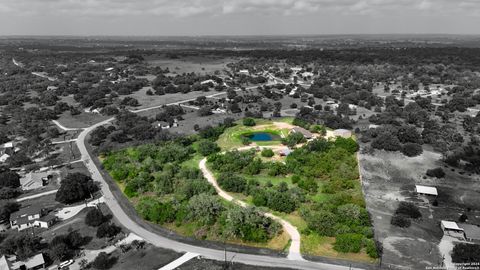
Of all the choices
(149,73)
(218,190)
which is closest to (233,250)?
(218,190)

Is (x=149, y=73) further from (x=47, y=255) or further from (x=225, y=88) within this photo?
(x=47, y=255)

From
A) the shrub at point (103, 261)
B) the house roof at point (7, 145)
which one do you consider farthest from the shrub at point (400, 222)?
the house roof at point (7, 145)

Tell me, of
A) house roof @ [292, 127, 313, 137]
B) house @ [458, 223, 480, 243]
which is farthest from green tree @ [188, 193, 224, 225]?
house roof @ [292, 127, 313, 137]

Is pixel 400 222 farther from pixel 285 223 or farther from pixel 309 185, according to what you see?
pixel 285 223

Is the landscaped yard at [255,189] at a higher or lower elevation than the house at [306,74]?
lower

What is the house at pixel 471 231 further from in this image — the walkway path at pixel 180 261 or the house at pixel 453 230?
the walkway path at pixel 180 261

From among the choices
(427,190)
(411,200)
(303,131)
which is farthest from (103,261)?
(303,131)

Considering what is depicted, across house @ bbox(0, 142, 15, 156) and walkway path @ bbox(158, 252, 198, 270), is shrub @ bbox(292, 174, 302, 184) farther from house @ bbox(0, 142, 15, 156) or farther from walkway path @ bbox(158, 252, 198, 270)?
house @ bbox(0, 142, 15, 156)
